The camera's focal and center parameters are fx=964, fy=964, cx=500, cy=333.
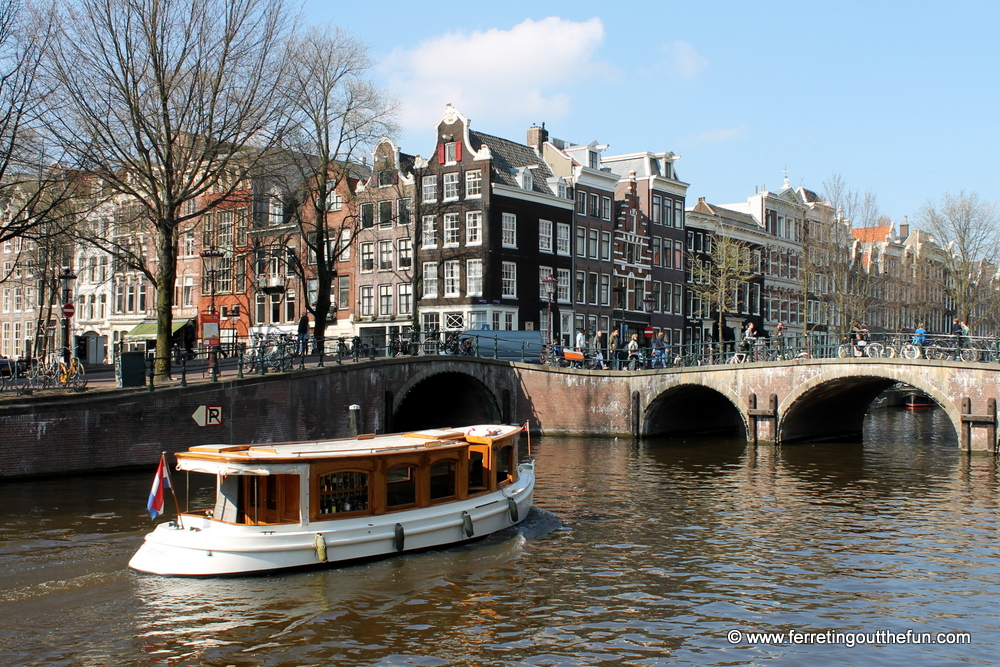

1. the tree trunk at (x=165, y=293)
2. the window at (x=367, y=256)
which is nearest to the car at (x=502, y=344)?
the window at (x=367, y=256)

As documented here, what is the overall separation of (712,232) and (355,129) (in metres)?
33.0

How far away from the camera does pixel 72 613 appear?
1370 centimetres

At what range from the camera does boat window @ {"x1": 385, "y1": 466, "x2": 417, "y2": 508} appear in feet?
59.1

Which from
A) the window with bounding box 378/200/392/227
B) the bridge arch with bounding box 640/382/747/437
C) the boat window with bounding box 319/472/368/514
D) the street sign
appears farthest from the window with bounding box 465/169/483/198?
the boat window with bounding box 319/472/368/514

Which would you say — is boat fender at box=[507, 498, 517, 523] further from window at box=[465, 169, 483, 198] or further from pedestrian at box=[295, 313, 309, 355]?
window at box=[465, 169, 483, 198]

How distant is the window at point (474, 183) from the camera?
49.3 m

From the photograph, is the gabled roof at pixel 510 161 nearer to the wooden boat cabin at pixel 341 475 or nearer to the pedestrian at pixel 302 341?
the pedestrian at pixel 302 341

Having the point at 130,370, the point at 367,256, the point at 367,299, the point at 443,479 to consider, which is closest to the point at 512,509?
the point at 443,479

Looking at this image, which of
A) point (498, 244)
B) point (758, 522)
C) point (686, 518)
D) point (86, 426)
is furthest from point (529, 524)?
point (498, 244)

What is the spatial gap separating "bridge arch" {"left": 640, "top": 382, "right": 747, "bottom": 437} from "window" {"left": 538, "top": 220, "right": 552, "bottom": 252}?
13.3m

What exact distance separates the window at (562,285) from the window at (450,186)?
7496 mm

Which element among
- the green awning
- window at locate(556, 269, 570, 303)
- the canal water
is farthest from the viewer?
the green awning

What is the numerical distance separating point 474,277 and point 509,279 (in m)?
2.03

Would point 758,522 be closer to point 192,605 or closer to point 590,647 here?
point 590,647
